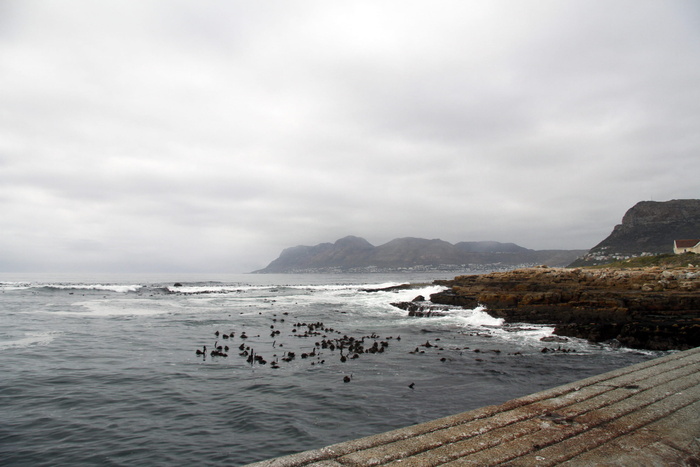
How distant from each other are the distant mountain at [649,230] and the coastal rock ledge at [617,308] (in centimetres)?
7029

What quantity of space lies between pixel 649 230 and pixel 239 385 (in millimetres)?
114307

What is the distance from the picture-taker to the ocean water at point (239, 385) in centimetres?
816

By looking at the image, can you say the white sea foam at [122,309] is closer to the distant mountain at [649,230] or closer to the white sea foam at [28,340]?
the white sea foam at [28,340]

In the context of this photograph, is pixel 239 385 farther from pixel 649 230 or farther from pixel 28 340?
pixel 649 230

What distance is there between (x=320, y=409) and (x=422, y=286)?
174 feet

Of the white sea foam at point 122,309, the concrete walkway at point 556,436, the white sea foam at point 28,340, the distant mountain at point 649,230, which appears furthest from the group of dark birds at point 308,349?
the distant mountain at point 649,230

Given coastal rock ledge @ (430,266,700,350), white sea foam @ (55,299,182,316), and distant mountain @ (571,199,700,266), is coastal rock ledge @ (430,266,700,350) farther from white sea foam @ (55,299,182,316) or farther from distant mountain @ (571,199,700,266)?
distant mountain @ (571,199,700,266)

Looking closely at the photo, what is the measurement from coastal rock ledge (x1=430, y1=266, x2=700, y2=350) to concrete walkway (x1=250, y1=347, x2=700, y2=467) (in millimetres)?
15069

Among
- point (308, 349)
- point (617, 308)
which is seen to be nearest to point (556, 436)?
point (308, 349)

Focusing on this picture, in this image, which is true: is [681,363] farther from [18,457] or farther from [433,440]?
[18,457]

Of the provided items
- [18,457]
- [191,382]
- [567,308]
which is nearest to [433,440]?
[18,457]

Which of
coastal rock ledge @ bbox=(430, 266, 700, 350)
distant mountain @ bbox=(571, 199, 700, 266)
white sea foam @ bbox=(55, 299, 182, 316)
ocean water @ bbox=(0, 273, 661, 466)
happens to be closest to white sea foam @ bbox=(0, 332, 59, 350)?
ocean water @ bbox=(0, 273, 661, 466)

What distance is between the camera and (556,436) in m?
4.39

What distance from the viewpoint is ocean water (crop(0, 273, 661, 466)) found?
8.16m
